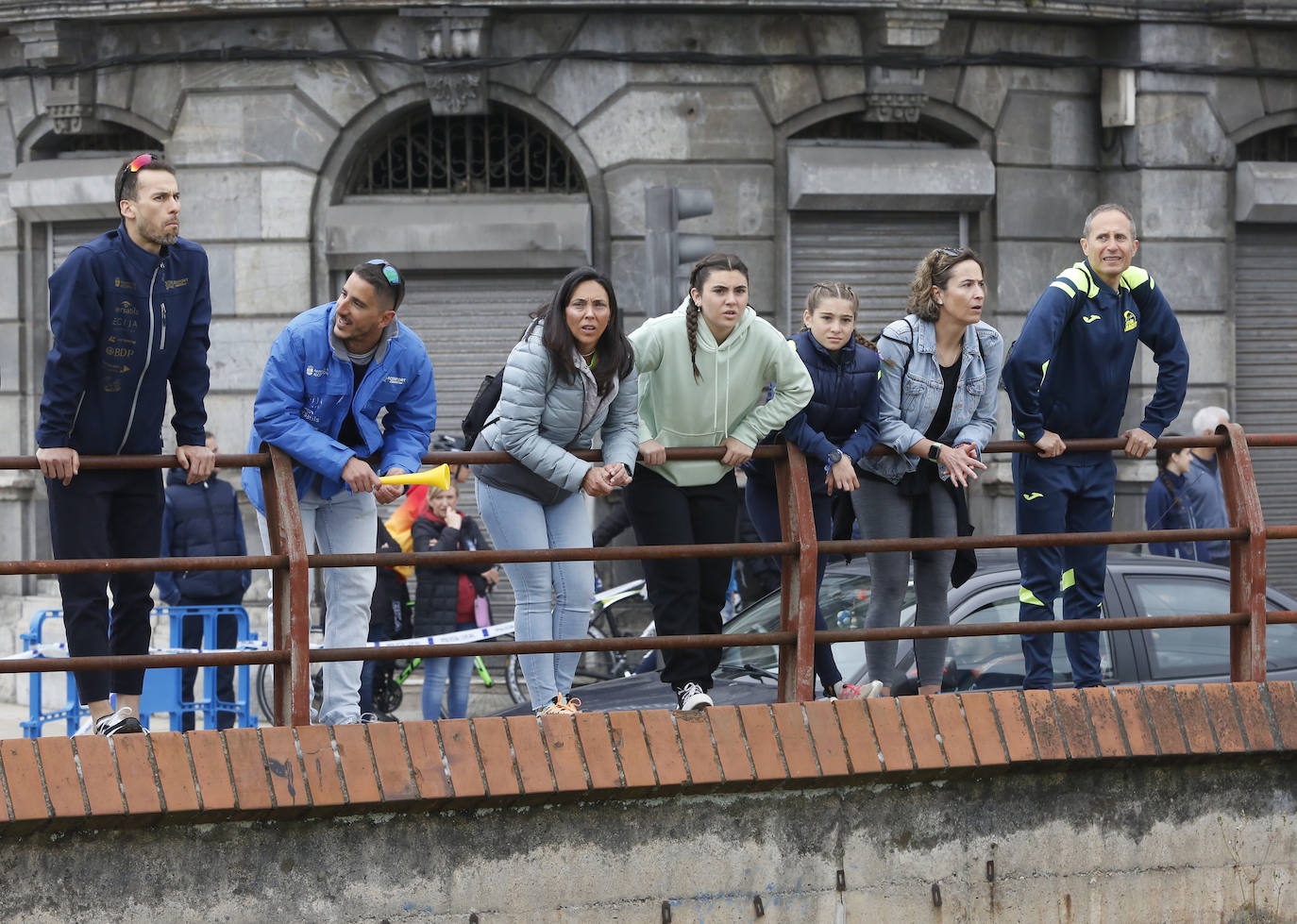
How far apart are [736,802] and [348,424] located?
1765mm

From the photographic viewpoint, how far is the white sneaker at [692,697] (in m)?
5.33

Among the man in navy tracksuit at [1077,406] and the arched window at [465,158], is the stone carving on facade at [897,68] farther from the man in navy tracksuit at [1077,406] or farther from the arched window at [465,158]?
the man in navy tracksuit at [1077,406]

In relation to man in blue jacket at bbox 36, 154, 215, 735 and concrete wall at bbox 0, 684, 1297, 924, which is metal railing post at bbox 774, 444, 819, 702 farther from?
man in blue jacket at bbox 36, 154, 215, 735

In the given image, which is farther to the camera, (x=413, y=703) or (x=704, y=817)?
(x=413, y=703)

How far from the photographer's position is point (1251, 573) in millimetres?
5484

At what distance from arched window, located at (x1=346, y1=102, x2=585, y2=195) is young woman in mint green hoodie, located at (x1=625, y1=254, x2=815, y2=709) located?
730cm

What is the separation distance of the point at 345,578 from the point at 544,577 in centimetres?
65

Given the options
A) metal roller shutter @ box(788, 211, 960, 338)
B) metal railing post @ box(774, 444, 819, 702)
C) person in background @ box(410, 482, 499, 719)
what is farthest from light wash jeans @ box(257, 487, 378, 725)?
metal roller shutter @ box(788, 211, 960, 338)

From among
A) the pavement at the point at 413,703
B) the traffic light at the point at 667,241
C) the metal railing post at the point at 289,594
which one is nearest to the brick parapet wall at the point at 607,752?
the metal railing post at the point at 289,594

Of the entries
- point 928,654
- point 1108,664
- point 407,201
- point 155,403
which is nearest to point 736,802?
point 928,654

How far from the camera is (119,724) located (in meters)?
4.99

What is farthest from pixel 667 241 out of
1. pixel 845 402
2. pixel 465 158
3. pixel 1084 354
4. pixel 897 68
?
pixel 1084 354

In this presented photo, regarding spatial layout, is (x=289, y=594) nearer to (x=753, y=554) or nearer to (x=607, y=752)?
(x=607, y=752)

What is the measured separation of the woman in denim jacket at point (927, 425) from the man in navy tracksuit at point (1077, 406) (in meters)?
0.22
